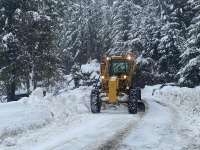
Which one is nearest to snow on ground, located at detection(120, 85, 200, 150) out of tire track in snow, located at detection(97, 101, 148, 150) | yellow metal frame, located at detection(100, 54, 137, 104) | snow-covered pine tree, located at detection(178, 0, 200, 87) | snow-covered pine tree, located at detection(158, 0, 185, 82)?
tire track in snow, located at detection(97, 101, 148, 150)

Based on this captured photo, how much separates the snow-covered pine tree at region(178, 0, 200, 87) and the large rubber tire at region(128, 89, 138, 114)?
1172cm

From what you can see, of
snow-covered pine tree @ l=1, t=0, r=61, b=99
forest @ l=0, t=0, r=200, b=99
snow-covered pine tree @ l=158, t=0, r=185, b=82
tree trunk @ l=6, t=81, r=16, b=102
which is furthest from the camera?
snow-covered pine tree @ l=158, t=0, r=185, b=82

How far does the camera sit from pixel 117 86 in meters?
21.7

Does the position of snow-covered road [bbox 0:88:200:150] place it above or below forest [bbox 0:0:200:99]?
below

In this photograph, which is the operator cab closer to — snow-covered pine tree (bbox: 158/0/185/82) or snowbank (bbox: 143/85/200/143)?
snowbank (bbox: 143/85/200/143)

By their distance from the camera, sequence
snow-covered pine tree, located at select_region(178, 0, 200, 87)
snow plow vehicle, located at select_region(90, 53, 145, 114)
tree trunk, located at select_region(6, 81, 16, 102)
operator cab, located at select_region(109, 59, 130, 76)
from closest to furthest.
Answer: snow plow vehicle, located at select_region(90, 53, 145, 114) → operator cab, located at select_region(109, 59, 130, 76) → tree trunk, located at select_region(6, 81, 16, 102) → snow-covered pine tree, located at select_region(178, 0, 200, 87)

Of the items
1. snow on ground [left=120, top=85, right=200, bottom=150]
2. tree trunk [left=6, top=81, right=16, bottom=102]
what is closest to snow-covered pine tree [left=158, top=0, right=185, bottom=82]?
tree trunk [left=6, top=81, right=16, bottom=102]

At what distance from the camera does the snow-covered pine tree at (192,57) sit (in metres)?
31.6

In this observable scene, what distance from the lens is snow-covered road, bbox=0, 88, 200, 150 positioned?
1128 centimetres

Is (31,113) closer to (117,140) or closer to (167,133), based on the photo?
(117,140)

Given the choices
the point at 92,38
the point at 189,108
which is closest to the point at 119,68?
the point at 189,108

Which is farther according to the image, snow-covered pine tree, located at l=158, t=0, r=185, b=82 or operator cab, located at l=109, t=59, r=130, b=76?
snow-covered pine tree, located at l=158, t=0, r=185, b=82

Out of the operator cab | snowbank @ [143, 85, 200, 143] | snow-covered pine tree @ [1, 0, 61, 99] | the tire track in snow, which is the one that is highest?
snow-covered pine tree @ [1, 0, 61, 99]

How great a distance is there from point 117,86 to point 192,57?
43.6 ft
